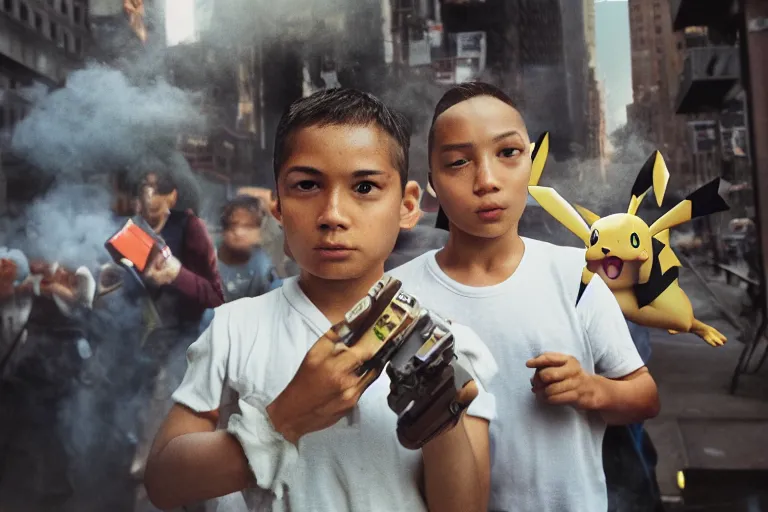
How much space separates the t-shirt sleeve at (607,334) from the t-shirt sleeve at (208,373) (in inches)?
45.8

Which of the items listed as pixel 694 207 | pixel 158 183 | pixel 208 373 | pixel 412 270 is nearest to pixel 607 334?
pixel 694 207

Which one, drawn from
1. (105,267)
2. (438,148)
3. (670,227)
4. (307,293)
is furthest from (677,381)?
(105,267)

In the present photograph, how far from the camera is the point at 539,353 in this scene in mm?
2221

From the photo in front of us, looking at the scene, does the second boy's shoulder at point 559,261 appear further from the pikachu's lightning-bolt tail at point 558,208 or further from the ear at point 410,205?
the ear at point 410,205

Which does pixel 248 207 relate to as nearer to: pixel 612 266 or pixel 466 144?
pixel 466 144

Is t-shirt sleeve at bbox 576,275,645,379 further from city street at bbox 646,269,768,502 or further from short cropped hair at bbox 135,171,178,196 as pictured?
short cropped hair at bbox 135,171,178,196

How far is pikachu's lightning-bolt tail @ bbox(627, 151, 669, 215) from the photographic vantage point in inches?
94.0

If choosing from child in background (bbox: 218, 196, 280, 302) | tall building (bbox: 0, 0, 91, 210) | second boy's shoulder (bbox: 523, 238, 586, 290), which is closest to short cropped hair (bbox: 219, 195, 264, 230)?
child in background (bbox: 218, 196, 280, 302)

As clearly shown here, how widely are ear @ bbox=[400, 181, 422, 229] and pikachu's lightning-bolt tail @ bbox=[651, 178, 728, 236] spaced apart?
33.7 inches

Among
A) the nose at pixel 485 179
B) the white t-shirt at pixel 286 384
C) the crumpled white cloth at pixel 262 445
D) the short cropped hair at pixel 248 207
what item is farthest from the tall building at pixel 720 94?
the crumpled white cloth at pixel 262 445

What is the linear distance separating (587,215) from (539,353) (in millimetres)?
544

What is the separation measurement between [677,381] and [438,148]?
1169mm

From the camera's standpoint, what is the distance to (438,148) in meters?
2.29

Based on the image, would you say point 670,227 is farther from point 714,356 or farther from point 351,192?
point 351,192
